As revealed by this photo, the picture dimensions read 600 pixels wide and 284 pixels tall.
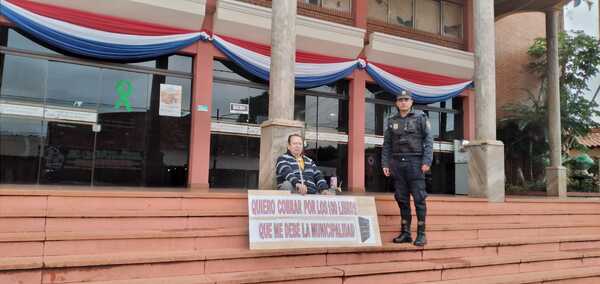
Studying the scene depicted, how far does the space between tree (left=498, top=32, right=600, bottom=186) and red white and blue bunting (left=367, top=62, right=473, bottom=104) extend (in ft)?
14.4

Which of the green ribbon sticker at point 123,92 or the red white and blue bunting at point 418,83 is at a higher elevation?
the red white and blue bunting at point 418,83

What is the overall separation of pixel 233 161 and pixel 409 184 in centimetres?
591

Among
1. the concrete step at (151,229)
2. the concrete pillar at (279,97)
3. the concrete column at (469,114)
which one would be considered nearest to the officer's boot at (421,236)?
the concrete step at (151,229)

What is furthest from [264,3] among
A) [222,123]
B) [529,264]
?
[529,264]

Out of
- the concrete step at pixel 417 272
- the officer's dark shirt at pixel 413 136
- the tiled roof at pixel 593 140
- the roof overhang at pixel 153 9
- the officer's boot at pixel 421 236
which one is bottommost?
the concrete step at pixel 417 272

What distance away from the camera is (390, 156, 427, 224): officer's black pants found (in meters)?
5.51

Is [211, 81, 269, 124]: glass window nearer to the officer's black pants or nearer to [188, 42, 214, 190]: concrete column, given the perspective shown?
[188, 42, 214, 190]: concrete column

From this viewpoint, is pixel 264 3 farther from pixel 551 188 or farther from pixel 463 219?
pixel 551 188

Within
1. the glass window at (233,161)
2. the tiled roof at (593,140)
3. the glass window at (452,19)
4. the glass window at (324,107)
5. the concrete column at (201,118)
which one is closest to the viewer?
the concrete column at (201,118)

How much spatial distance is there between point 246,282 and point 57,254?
180 cm

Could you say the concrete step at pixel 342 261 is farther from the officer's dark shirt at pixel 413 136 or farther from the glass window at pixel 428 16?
the glass window at pixel 428 16

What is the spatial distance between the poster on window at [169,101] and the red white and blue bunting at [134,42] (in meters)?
0.78

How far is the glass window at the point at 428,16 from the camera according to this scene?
540 inches

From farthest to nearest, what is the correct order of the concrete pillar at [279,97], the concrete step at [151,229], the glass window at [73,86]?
the glass window at [73,86] → the concrete pillar at [279,97] → the concrete step at [151,229]
